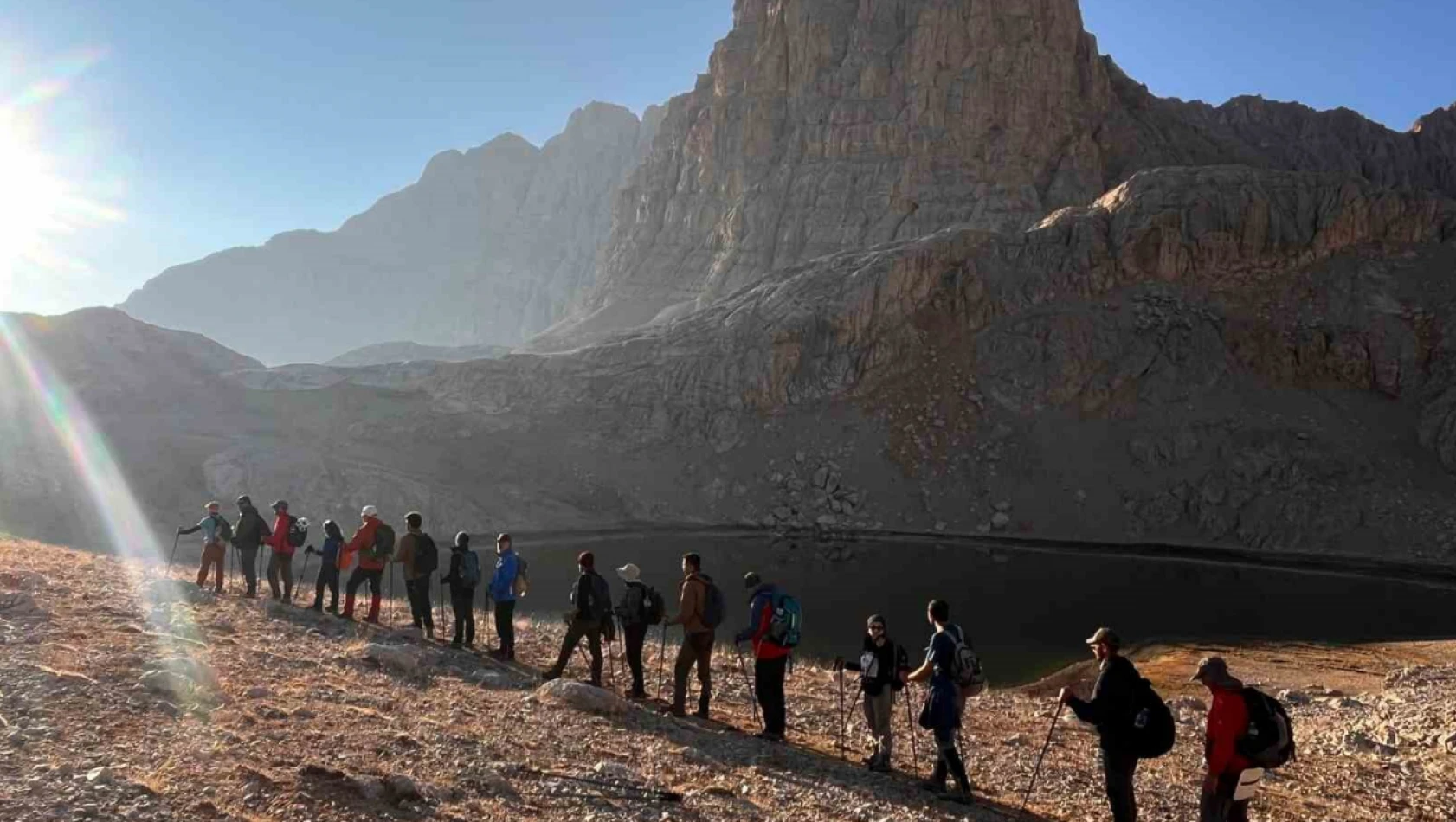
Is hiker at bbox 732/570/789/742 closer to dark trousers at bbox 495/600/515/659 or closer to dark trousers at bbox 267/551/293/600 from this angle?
dark trousers at bbox 495/600/515/659

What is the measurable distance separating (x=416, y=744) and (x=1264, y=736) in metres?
7.90

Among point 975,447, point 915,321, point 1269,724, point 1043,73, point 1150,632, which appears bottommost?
point 1150,632

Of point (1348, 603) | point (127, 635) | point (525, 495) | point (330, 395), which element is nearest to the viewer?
point (127, 635)

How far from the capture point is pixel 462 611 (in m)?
17.0

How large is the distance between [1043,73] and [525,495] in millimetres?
65821

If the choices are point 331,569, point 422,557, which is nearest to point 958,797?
point 422,557

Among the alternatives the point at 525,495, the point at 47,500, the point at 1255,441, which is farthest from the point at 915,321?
the point at 47,500

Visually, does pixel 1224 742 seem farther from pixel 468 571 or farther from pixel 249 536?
pixel 249 536

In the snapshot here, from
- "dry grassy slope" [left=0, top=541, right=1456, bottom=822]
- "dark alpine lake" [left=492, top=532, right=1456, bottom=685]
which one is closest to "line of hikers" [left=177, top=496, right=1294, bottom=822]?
"dry grassy slope" [left=0, top=541, right=1456, bottom=822]

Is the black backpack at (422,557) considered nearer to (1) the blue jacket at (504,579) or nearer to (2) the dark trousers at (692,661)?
(1) the blue jacket at (504,579)

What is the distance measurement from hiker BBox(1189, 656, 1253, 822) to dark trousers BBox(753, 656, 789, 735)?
5.31 m

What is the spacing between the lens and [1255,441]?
57531 millimetres

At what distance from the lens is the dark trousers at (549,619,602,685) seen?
13883 millimetres

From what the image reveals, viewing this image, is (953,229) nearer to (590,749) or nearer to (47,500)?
(47,500)
